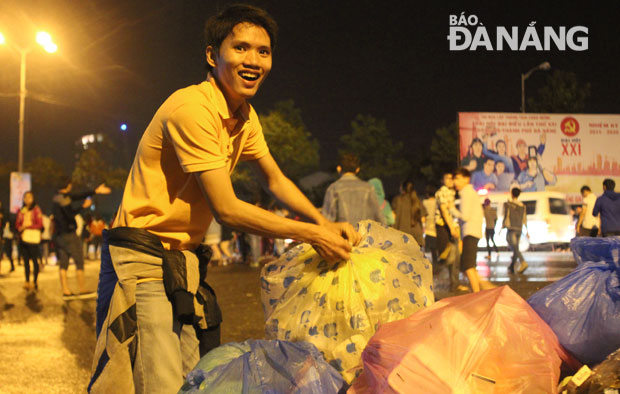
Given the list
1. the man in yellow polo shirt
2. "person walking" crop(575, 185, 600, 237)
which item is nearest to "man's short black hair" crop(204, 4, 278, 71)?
the man in yellow polo shirt

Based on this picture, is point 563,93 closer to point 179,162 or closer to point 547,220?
point 547,220

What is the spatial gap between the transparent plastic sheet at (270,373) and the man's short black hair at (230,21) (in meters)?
1.18

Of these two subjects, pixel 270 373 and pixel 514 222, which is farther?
pixel 514 222

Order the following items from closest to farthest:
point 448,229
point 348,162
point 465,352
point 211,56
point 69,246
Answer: point 465,352, point 211,56, point 348,162, point 69,246, point 448,229

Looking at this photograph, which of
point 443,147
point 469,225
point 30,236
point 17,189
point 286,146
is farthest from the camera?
point 443,147

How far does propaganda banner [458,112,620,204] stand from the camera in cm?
2456

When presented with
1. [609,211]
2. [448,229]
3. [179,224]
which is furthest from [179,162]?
[609,211]

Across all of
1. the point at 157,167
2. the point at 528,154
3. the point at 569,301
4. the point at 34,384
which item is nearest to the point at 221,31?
the point at 157,167

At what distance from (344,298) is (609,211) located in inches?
408

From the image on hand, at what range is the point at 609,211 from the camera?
1140 centimetres

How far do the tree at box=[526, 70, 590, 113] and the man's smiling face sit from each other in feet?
119

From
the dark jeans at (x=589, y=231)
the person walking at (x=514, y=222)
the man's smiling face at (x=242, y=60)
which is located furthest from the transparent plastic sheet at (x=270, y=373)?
the dark jeans at (x=589, y=231)

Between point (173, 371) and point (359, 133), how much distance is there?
54224 millimetres

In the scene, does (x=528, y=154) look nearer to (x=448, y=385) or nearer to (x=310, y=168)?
(x=448, y=385)
